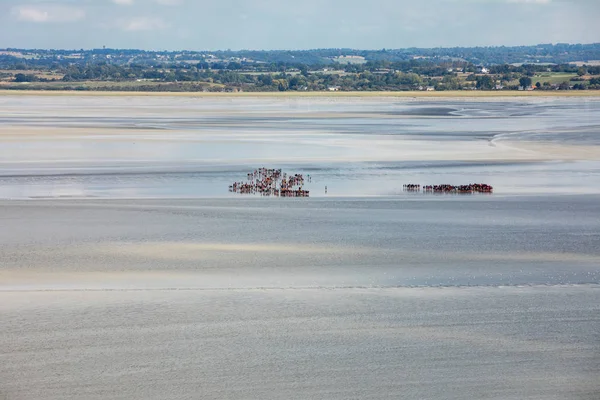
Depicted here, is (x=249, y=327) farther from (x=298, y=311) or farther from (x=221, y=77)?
(x=221, y=77)

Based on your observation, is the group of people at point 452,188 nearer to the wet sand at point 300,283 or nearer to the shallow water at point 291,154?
the shallow water at point 291,154

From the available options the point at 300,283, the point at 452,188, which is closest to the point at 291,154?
the point at 452,188

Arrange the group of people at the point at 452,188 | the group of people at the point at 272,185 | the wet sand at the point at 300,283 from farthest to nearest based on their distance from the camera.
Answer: the group of people at the point at 452,188
the group of people at the point at 272,185
the wet sand at the point at 300,283

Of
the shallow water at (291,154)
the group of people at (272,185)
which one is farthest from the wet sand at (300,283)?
the group of people at (272,185)

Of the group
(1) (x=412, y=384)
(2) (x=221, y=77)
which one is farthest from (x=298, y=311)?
(2) (x=221, y=77)

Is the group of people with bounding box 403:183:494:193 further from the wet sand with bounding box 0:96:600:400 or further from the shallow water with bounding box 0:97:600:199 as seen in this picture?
the wet sand with bounding box 0:96:600:400

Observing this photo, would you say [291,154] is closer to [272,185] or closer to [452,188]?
[272,185]
